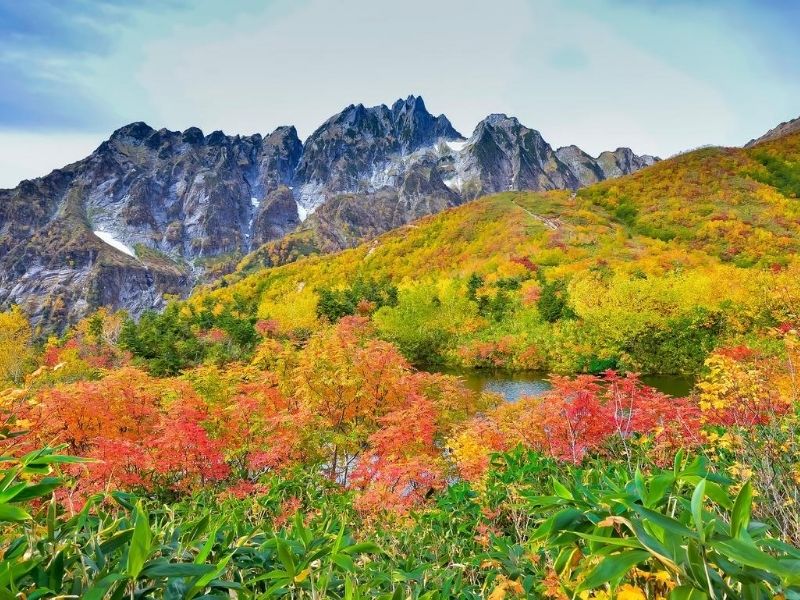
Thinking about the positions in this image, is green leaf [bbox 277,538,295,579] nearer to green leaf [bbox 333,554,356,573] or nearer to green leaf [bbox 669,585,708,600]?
green leaf [bbox 333,554,356,573]

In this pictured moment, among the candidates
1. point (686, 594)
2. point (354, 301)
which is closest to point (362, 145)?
point (354, 301)

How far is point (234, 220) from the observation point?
15100 centimetres

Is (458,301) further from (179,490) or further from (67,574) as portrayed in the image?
(67,574)

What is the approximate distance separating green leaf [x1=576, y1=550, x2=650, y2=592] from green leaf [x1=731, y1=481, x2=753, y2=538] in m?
0.14

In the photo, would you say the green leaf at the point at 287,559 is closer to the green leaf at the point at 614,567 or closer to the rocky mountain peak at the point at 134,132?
the green leaf at the point at 614,567

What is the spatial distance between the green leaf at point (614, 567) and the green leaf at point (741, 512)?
0.14m

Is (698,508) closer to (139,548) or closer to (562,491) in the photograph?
(562,491)

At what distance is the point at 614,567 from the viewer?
702mm

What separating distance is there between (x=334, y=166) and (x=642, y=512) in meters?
178

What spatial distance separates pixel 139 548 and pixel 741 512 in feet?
3.22

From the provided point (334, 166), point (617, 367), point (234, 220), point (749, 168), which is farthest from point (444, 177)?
point (617, 367)

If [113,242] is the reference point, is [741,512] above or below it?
below

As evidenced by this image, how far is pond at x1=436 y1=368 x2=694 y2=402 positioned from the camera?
60.8 feet

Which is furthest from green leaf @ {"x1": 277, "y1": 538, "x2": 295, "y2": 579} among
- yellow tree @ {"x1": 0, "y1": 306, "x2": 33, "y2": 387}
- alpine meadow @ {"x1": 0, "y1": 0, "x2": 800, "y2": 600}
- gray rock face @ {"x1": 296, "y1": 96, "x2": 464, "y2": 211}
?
gray rock face @ {"x1": 296, "y1": 96, "x2": 464, "y2": 211}
